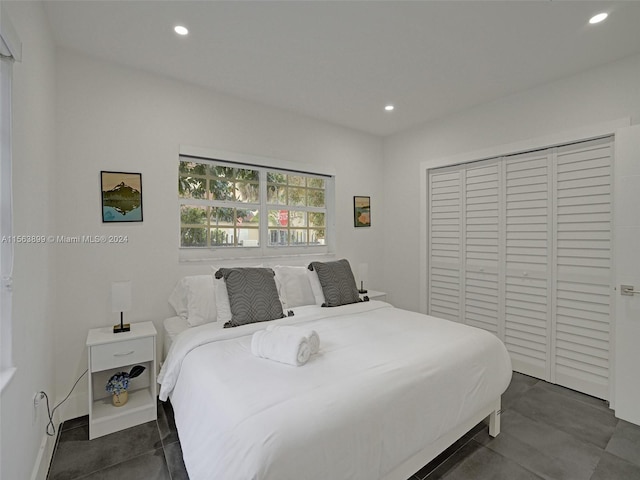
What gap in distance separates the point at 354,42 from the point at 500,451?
2.94m

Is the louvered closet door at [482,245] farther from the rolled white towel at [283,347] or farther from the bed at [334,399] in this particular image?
the rolled white towel at [283,347]

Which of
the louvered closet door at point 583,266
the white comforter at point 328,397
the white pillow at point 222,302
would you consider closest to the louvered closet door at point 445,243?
the louvered closet door at point 583,266

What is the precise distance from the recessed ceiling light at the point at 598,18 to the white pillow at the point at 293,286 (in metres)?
2.87

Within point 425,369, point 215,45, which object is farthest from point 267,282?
point 215,45

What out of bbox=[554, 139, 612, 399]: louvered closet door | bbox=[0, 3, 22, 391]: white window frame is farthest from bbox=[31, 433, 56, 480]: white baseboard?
bbox=[554, 139, 612, 399]: louvered closet door

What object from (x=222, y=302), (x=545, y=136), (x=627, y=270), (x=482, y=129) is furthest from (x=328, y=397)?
(x=482, y=129)

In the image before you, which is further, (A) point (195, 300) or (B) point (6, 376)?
(A) point (195, 300)

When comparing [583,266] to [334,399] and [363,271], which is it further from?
[334,399]

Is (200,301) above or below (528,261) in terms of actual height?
below

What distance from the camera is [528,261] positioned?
3.11 meters

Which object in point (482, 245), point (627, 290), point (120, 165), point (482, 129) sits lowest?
point (627, 290)

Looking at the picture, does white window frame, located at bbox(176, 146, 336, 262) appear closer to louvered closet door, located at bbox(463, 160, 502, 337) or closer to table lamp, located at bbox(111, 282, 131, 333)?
table lamp, located at bbox(111, 282, 131, 333)

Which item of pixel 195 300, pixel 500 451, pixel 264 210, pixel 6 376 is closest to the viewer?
pixel 6 376

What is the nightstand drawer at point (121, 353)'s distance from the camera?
2.14m
